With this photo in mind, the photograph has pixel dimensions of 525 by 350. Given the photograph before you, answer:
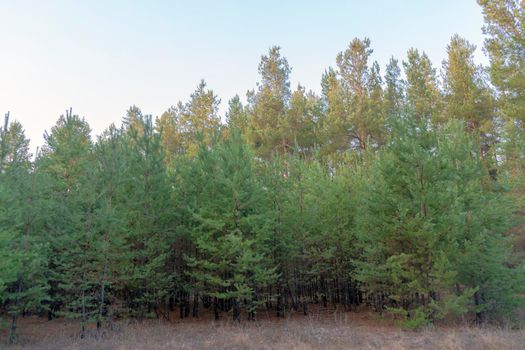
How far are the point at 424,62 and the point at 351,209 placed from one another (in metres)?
16.5

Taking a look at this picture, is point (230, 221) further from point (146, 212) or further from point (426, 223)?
point (426, 223)

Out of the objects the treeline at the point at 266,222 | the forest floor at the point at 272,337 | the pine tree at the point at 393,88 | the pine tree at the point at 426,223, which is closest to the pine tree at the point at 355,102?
the pine tree at the point at 393,88

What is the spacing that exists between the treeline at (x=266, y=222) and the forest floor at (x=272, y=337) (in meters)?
0.77

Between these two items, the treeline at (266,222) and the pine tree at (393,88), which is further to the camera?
the pine tree at (393,88)

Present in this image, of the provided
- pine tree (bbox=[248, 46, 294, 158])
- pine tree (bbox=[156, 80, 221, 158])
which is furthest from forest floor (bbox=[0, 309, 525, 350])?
pine tree (bbox=[156, 80, 221, 158])

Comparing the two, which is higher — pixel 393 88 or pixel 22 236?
pixel 393 88

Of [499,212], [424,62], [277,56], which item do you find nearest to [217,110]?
[277,56]

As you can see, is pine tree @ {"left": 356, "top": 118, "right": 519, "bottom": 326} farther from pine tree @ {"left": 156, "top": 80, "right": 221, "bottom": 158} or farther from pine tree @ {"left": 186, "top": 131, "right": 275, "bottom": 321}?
pine tree @ {"left": 156, "top": 80, "right": 221, "bottom": 158}

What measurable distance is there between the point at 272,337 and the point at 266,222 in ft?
14.2

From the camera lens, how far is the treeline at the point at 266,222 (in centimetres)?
1267

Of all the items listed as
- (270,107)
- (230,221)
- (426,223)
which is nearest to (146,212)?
(230,221)

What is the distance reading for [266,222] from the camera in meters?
14.9

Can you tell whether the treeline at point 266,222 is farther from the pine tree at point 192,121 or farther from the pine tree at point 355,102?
the pine tree at point 192,121

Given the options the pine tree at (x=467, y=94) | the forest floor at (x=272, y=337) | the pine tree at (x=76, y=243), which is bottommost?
the forest floor at (x=272, y=337)
